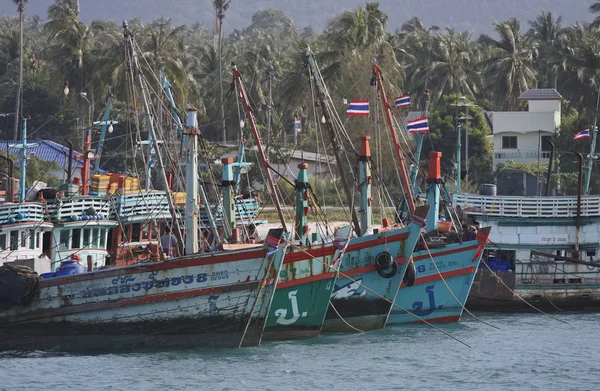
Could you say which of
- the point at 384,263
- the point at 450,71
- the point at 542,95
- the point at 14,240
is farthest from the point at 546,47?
the point at 14,240

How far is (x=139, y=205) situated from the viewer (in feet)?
119

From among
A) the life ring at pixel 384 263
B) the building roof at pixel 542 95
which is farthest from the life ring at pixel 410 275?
the building roof at pixel 542 95

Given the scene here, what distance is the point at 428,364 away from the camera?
28609 millimetres

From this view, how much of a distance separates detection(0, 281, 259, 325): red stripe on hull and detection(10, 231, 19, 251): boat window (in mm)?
3949

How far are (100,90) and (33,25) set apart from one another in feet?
408

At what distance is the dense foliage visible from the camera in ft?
Result: 221

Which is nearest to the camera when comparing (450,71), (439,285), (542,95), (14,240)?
(14,240)

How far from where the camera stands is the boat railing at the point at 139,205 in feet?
117

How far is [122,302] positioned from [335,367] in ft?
16.8

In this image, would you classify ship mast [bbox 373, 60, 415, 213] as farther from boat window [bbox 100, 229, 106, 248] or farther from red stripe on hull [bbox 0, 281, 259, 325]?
red stripe on hull [bbox 0, 281, 259, 325]

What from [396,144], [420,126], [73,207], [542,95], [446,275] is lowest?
[446,275]

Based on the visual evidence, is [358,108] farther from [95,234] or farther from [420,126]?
[95,234]

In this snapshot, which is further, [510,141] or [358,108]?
[510,141]

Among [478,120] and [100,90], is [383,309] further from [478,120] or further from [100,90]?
[478,120]
